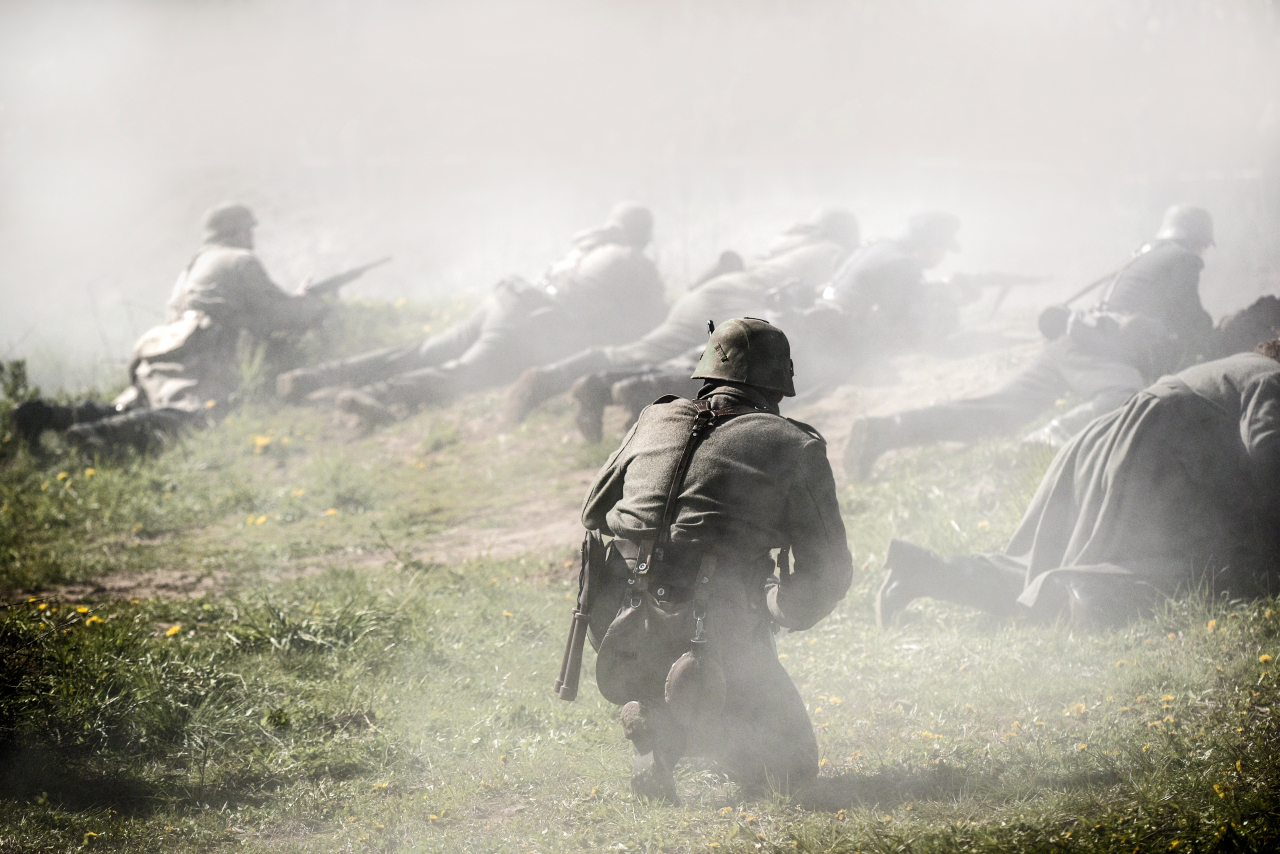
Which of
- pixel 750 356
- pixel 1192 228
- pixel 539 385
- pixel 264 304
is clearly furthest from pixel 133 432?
pixel 1192 228

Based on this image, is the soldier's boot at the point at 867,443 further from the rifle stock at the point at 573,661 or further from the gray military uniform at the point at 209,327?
the gray military uniform at the point at 209,327

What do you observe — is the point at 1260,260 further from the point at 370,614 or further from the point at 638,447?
the point at 370,614

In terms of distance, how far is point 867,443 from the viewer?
20.2ft

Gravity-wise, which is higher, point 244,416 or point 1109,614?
point 244,416

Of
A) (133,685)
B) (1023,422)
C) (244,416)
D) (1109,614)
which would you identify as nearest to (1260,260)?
(1023,422)

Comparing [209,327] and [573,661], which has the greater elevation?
[209,327]

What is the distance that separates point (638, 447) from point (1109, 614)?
7.84 ft

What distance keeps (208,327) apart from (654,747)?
8719 mm

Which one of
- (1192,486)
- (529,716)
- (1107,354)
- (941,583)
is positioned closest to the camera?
(529,716)

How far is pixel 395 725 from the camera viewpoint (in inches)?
148

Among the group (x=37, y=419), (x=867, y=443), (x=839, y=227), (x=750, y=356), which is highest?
(x=839, y=227)

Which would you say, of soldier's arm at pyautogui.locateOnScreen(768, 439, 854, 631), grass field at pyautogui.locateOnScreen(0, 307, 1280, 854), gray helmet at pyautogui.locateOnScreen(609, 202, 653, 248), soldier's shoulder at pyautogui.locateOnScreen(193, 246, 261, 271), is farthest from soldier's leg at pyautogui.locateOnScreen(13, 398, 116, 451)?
soldier's arm at pyautogui.locateOnScreen(768, 439, 854, 631)

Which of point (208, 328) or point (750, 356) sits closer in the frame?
point (750, 356)

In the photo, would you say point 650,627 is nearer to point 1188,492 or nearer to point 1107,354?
point 1188,492
